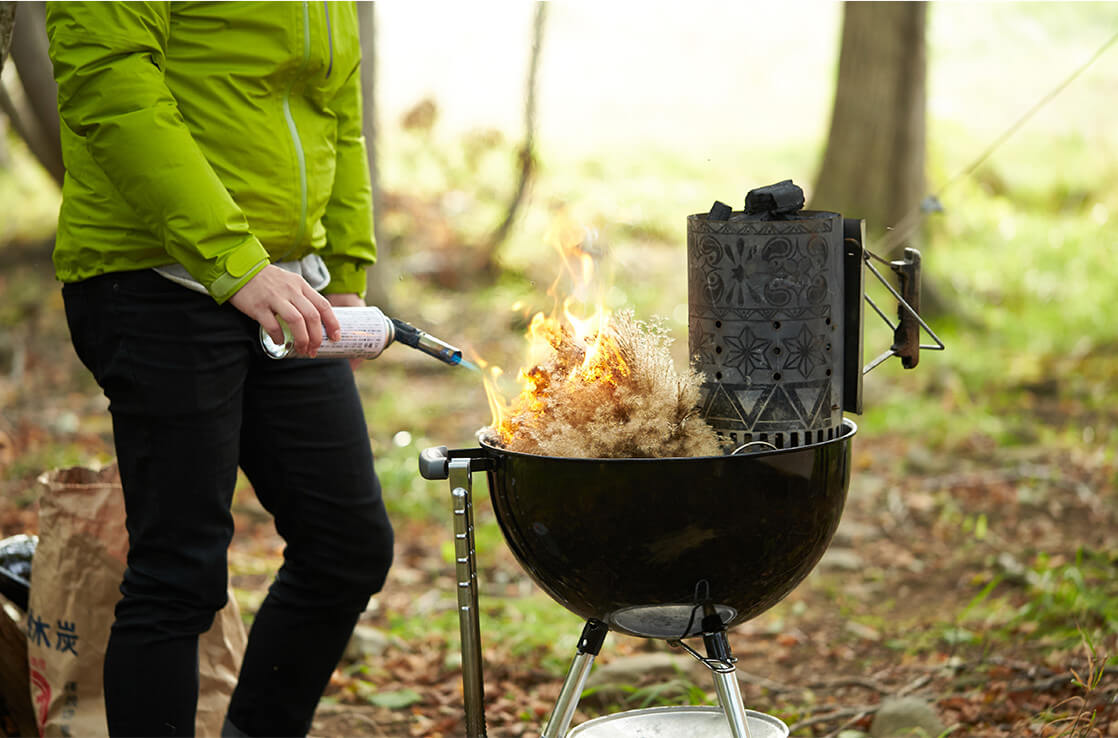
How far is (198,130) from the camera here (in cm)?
199

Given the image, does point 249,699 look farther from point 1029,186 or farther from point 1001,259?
point 1029,186

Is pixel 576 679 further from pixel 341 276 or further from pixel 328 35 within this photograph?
pixel 328 35

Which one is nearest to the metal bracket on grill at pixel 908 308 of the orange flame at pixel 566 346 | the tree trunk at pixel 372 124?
the orange flame at pixel 566 346

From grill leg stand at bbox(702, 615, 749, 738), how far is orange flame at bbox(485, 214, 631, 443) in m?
0.48

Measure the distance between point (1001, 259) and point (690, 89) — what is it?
4.95m

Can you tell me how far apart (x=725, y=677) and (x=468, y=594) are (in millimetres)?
481

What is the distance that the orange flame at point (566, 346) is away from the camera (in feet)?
6.44

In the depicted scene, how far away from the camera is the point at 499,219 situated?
32.6 ft

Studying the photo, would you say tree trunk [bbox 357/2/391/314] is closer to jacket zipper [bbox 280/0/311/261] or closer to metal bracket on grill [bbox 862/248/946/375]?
jacket zipper [bbox 280/0/311/261]

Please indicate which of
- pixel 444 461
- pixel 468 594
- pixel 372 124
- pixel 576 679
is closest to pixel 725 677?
pixel 576 679

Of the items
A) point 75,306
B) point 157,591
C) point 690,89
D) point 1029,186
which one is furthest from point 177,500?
point 690,89

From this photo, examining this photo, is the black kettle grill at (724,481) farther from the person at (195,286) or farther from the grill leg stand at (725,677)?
the person at (195,286)

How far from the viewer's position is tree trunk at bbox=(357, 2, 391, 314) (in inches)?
245

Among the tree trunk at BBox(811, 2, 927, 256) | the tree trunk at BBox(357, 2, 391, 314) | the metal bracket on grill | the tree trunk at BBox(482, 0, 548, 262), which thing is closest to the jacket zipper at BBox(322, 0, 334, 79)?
the metal bracket on grill
